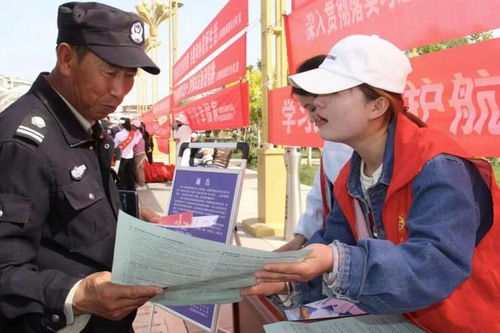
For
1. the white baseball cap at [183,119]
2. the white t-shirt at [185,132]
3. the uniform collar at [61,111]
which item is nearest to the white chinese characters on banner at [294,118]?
the uniform collar at [61,111]

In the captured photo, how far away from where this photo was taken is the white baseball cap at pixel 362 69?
1.15m

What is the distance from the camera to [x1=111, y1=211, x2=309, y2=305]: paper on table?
0.89 m

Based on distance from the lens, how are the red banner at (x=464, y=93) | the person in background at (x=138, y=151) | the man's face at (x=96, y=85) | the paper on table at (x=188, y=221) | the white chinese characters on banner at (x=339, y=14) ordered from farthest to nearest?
the person in background at (x=138, y=151) → the white chinese characters on banner at (x=339, y=14) → the red banner at (x=464, y=93) → the paper on table at (x=188, y=221) → the man's face at (x=96, y=85)

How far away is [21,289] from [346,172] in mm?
990

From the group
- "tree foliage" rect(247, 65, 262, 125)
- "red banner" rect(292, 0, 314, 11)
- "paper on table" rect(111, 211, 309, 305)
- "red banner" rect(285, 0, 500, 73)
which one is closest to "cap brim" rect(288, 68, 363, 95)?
"paper on table" rect(111, 211, 309, 305)

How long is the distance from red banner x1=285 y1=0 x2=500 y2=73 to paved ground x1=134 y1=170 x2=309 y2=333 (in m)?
2.14

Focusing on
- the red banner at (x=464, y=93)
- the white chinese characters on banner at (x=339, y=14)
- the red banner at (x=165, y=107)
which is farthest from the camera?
the red banner at (x=165, y=107)

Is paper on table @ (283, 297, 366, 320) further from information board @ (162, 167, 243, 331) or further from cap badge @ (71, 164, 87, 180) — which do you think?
information board @ (162, 167, 243, 331)

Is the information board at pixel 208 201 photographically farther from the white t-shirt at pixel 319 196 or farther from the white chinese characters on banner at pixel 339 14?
the white chinese characters on banner at pixel 339 14

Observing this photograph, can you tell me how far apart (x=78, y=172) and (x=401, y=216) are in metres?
0.89

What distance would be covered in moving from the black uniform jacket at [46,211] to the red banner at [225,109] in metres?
3.67

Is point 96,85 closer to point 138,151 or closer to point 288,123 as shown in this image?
point 288,123

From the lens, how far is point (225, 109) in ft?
18.1

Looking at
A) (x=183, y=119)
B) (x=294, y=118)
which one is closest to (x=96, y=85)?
(x=294, y=118)
